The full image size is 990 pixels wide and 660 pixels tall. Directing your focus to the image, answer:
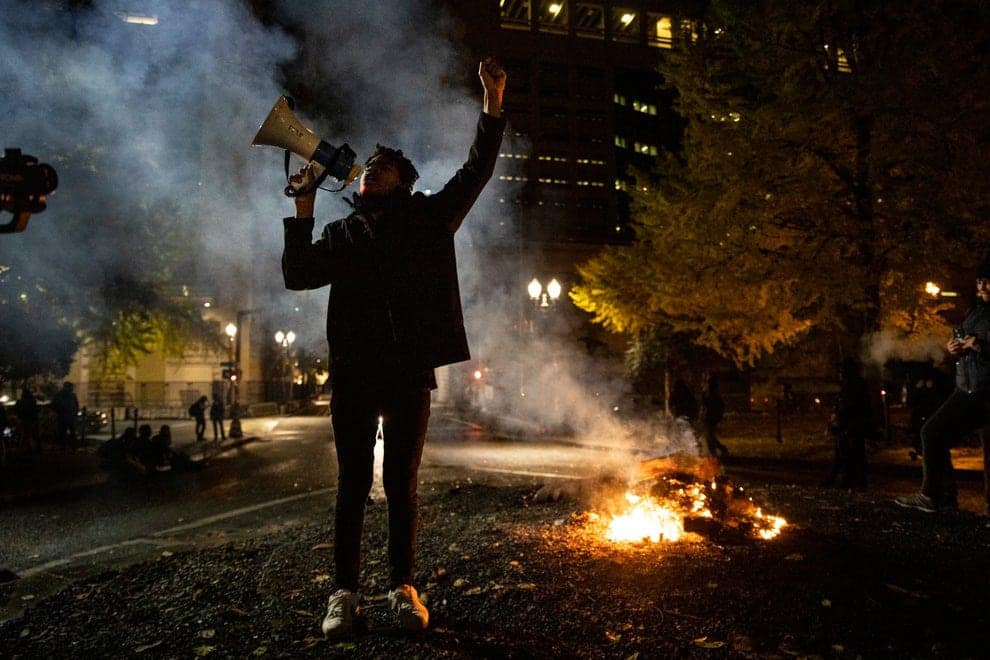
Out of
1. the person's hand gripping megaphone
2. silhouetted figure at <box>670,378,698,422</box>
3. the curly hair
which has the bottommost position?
silhouetted figure at <box>670,378,698,422</box>

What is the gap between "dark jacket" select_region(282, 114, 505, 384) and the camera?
105 inches

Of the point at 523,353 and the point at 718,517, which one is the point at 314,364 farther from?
the point at 718,517

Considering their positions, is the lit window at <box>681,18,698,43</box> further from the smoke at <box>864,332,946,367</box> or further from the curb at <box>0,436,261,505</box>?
the curb at <box>0,436,261,505</box>

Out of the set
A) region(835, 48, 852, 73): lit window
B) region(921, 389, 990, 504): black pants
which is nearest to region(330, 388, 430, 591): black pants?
region(921, 389, 990, 504): black pants

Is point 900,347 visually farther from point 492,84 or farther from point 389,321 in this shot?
point 389,321

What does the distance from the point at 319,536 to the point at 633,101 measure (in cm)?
6673

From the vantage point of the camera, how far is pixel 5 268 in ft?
47.3

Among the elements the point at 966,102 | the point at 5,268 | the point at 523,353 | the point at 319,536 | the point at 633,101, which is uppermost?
the point at 633,101

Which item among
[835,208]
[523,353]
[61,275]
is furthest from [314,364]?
[835,208]

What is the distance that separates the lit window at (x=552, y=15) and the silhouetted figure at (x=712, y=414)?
44.7 meters

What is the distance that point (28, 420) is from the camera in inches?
660

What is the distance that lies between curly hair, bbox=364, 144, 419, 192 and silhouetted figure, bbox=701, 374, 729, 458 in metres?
11.4

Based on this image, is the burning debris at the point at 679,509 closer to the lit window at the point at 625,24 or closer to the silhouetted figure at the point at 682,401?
the silhouetted figure at the point at 682,401

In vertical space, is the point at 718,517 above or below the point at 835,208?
below
